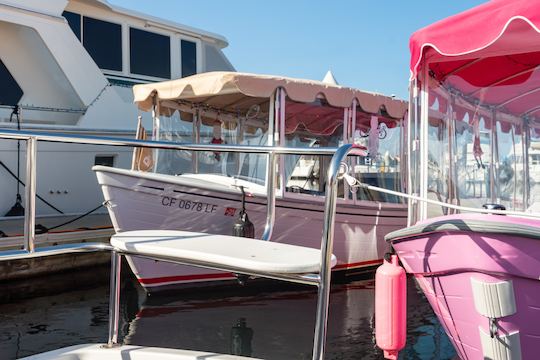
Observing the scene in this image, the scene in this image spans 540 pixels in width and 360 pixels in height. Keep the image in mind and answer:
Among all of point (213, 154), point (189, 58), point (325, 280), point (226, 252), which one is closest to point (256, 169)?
point (213, 154)

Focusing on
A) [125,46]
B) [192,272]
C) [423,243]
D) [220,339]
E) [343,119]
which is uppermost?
[125,46]

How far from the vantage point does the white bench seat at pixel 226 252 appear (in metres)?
1.67

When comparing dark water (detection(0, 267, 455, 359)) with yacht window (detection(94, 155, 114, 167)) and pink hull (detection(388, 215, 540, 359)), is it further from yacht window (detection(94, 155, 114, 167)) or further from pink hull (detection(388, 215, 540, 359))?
yacht window (detection(94, 155, 114, 167))

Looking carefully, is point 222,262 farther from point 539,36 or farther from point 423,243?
point 539,36

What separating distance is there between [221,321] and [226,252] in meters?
4.05

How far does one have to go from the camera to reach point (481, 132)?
5219mm

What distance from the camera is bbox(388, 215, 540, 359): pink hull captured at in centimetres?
291

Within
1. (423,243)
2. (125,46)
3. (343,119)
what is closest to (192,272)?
(343,119)

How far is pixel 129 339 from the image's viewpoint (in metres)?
5.02

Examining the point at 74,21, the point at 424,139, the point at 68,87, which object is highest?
the point at 74,21

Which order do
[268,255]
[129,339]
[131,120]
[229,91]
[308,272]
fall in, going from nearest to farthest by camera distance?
[308,272], [268,255], [129,339], [229,91], [131,120]

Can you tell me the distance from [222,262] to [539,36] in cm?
353

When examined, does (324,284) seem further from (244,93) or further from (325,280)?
(244,93)

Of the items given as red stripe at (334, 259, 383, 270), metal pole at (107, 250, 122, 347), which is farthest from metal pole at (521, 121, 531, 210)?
metal pole at (107, 250, 122, 347)
